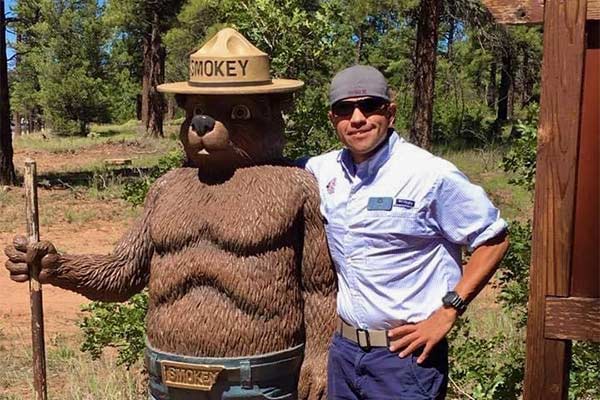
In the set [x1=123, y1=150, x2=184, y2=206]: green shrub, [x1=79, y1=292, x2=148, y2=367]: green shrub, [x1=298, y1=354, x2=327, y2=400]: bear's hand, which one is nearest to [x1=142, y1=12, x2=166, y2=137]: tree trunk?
[x1=123, y1=150, x2=184, y2=206]: green shrub

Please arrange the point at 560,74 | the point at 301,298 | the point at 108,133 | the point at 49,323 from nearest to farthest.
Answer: the point at 560,74, the point at 301,298, the point at 49,323, the point at 108,133

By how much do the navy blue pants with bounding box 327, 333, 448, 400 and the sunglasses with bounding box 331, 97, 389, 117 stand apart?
668 millimetres

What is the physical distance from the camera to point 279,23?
4.26 m

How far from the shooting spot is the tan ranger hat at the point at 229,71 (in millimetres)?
2635

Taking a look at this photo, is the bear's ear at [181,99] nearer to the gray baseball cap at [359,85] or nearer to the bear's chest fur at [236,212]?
the bear's chest fur at [236,212]

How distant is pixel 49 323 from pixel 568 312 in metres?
5.34

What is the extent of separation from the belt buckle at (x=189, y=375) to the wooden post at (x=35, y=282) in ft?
1.70

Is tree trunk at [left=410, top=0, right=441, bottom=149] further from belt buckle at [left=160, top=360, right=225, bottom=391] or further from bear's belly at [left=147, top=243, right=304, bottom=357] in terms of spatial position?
belt buckle at [left=160, top=360, right=225, bottom=391]

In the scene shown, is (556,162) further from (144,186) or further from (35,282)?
(144,186)

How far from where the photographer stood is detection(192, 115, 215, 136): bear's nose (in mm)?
2609

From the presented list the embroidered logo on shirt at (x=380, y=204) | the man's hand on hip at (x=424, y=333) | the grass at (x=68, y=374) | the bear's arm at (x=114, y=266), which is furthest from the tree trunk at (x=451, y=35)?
the man's hand on hip at (x=424, y=333)

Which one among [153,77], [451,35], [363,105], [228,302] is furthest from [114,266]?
[153,77]

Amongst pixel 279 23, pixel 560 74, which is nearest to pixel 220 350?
pixel 560 74

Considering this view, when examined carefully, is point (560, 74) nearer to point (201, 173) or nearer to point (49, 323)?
point (201, 173)
